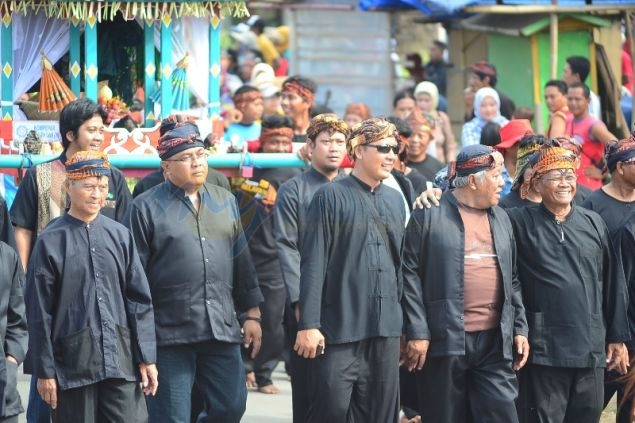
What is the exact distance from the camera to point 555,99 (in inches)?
521

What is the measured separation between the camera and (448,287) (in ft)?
26.8

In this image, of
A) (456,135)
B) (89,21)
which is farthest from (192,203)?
(456,135)

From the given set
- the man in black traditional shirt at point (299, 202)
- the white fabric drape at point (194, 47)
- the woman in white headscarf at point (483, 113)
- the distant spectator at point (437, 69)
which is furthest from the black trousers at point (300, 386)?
the distant spectator at point (437, 69)

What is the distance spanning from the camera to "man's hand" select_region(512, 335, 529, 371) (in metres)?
8.27

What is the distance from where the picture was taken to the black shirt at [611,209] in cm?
894

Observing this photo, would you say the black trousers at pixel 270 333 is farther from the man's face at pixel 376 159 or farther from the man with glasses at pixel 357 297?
the man's face at pixel 376 159

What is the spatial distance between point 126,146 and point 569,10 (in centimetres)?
608

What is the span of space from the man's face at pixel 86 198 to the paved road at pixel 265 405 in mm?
2849

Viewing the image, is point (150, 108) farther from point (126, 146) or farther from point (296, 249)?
point (296, 249)

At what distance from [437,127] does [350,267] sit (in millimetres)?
6019

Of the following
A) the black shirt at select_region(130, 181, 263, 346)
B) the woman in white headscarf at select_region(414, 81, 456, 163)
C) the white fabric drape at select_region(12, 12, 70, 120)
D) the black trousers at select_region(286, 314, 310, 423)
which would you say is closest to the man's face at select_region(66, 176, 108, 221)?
the black shirt at select_region(130, 181, 263, 346)

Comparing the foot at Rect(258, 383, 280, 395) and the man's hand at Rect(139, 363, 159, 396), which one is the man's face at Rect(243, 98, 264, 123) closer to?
the foot at Rect(258, 383, 280, 395)

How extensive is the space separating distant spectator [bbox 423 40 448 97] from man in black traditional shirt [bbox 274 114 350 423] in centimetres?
845

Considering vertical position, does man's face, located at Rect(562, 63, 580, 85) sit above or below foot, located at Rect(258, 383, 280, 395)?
above
